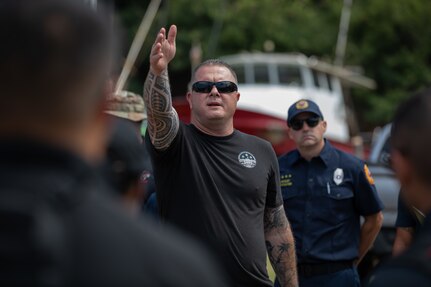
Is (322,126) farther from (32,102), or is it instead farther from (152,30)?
(152,30)

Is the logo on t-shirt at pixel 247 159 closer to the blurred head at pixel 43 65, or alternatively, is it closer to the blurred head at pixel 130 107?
the blurred head at pixel 130 107

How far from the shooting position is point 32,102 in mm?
1866

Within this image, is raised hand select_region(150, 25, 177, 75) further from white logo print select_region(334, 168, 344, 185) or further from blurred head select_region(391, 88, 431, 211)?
white logo print select_region(334, 168, 344, 185)

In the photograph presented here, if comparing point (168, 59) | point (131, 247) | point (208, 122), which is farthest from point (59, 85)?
point (208, 122)

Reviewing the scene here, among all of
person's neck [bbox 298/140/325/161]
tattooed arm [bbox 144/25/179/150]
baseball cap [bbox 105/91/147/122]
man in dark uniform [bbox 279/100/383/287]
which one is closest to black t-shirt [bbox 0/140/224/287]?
tattooed arm [bbox 144/25/179/150]

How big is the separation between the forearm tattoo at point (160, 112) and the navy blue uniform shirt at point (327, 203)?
6.33ft

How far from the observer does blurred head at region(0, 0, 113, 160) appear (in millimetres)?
1856

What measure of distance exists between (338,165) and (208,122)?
6.04 feet

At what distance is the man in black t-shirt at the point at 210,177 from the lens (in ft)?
15.6

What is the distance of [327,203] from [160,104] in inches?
84.2

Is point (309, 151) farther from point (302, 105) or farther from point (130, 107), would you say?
point (130, 107)

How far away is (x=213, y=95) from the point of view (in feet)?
17.3

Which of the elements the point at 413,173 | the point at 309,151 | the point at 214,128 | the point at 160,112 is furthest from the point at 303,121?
the point at 413,173

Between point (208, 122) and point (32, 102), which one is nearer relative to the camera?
point (32, 102)
